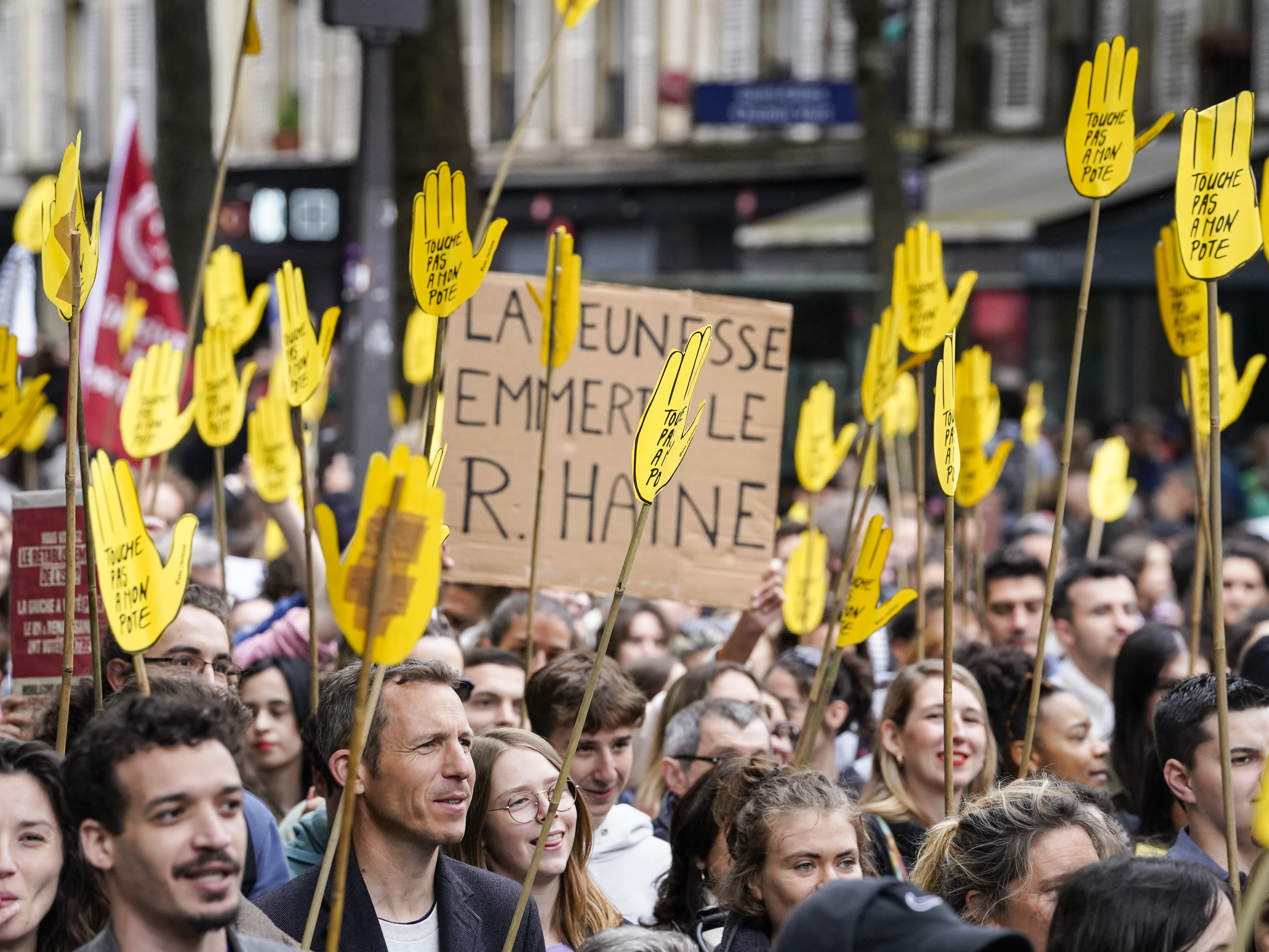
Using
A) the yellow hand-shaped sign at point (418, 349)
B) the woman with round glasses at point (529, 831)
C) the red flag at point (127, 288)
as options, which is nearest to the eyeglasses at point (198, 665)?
the woman with round glasses at point (529, 831)

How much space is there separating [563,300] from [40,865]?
2.07 meters

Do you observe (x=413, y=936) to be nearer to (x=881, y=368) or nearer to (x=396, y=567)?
(x=396, y=567)

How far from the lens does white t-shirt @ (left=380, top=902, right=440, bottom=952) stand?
326 cm

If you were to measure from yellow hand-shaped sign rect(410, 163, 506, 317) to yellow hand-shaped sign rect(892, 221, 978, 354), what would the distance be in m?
1.42

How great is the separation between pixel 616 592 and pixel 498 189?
159 cm

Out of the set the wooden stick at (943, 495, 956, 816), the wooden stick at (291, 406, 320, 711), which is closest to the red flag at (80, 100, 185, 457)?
the wooden stick at (291, 406, 320, 711)

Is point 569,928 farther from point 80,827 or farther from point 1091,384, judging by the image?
point 1091,384

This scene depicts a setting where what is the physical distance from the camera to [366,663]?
2598 mm

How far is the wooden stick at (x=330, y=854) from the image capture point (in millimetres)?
3057

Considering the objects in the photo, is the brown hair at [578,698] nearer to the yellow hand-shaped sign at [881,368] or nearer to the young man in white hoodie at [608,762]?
the young man in white hoodie at [608,762]

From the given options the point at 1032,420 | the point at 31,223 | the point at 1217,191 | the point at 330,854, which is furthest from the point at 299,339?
the point at 1032,420

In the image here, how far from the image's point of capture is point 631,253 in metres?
22.8

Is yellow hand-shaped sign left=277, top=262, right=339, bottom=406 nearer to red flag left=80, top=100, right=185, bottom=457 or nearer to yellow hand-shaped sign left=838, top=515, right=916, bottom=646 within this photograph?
yellow hand-shaped sign left=838, top=515, right=916, bottom=646

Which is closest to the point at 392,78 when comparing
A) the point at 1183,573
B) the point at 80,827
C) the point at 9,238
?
the point at 1183,573
